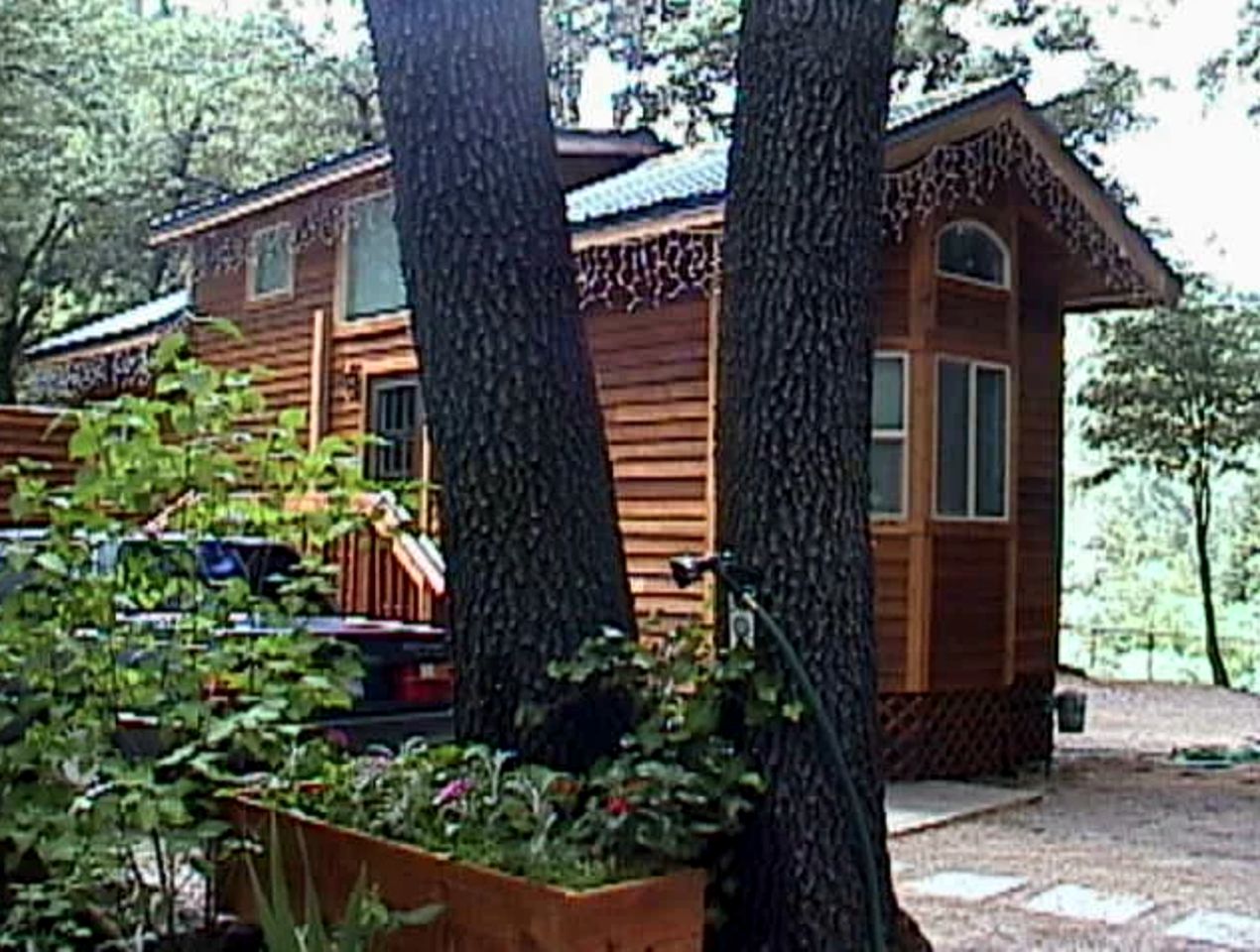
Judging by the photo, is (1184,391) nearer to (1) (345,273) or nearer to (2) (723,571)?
(1) (345,273)

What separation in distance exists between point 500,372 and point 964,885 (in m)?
3.31

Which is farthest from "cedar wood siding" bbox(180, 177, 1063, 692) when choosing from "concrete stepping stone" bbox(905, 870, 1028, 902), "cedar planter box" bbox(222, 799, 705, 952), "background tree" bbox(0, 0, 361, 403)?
"background tree" bbox(0, 0, 361, 403)

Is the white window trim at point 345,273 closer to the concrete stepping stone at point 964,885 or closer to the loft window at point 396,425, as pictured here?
the loft window at point 396,425

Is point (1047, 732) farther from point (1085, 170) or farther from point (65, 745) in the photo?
point (65, 745)

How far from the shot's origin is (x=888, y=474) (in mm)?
8812

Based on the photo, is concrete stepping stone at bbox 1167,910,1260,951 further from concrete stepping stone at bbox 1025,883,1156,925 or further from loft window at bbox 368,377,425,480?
loft window at bbox 368,377,425,480

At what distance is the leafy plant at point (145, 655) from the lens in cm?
312

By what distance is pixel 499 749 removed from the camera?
3.54 m

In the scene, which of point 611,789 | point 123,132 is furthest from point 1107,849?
point 123,132

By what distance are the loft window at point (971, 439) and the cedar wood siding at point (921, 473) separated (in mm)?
97

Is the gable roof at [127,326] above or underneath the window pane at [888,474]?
A: above

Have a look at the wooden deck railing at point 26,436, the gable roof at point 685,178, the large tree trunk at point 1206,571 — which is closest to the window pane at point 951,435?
the gable roof at point 685,178

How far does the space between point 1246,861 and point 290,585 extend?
4.77 meters

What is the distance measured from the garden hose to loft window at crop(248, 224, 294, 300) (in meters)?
10.3
